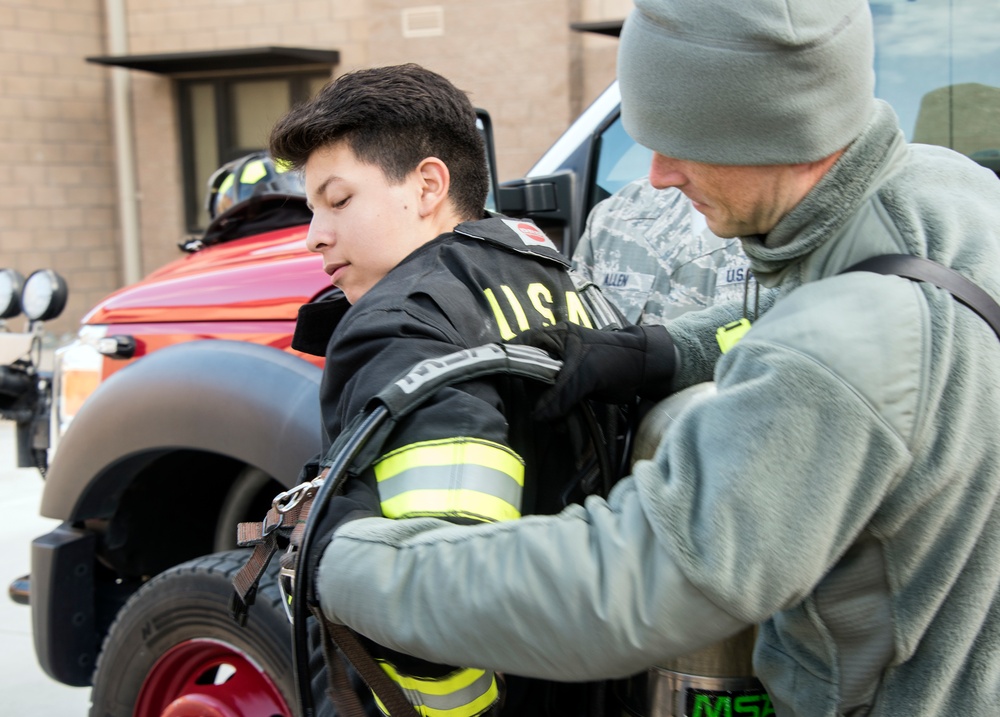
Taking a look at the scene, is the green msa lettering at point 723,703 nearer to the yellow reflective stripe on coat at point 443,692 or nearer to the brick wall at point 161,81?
the yellow reflective stripe on coat at point 443,692

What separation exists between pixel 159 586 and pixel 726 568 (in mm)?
1938

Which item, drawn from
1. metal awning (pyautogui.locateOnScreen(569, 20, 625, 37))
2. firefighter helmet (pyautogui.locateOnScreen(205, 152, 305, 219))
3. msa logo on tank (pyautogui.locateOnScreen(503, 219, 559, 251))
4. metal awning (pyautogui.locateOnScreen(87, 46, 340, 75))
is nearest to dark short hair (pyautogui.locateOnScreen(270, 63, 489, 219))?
msa logo on tank (pyautogui.locateOnScreen(503, 219, 559, 251))

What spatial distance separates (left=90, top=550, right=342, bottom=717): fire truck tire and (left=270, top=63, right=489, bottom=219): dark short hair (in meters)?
1.06

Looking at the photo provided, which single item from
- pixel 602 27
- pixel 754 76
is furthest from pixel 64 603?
pixel 602 27

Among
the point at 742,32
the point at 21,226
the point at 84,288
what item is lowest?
the point at 84,288

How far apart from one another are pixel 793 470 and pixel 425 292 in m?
0.68

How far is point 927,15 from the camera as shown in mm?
2533

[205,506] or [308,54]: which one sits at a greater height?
[308,54]

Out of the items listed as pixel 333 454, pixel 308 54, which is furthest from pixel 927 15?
pixel 308 54

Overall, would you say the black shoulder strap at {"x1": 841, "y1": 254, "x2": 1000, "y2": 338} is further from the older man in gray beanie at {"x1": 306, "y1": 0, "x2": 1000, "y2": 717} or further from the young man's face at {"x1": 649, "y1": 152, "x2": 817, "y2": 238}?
the young man's face at {"x1": 649, "y1": 152, "x2": 817, "y2": 238}

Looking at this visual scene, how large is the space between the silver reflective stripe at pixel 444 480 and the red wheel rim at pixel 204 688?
4.37 ft

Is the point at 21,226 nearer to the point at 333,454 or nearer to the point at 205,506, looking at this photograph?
the point at 205,506

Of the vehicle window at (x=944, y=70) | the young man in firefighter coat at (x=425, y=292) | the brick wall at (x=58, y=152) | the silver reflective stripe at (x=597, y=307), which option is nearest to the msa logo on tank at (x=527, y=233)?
the young man in firefighter coat at (x=425, y=292)

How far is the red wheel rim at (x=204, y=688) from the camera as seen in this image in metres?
2.59
